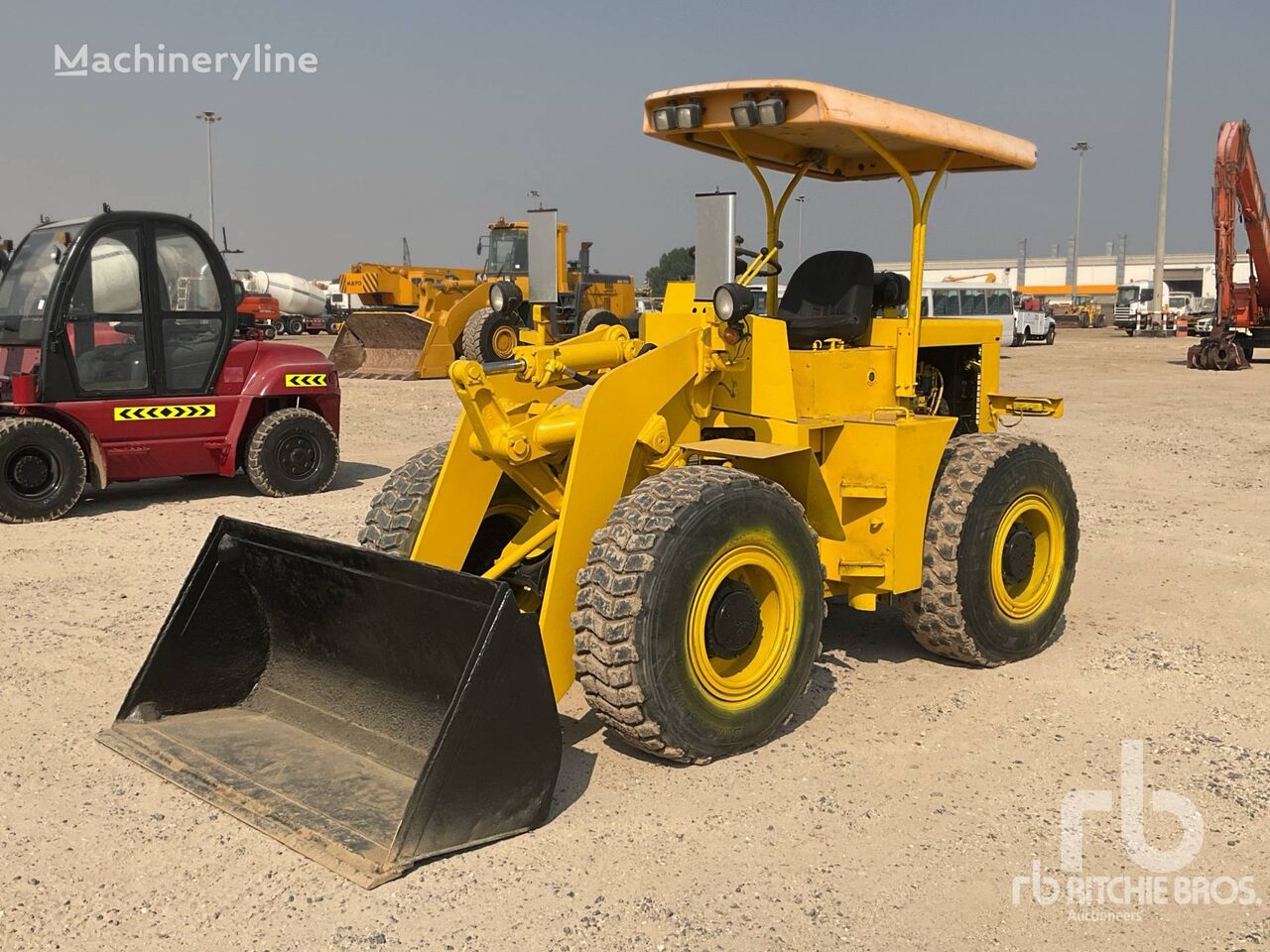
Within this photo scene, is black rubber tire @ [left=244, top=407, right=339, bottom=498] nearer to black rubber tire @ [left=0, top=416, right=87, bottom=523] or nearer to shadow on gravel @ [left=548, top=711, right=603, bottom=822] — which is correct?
black rubber tire @ [left=0, top=416, right=87, bottom=523]

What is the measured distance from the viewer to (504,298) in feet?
16.5

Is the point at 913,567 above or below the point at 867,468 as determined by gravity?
below

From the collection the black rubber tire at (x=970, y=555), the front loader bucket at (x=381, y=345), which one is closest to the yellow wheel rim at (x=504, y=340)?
the black rubber tire at (x=970, y=555)

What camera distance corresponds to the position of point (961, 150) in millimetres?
5445

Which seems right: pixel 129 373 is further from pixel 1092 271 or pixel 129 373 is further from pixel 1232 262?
pixel 1092 271

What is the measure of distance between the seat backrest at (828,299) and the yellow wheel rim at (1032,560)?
116 centimetres

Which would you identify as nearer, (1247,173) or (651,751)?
(651,751)

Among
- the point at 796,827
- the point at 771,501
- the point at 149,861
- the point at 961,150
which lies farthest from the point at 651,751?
A: the point at 961,150

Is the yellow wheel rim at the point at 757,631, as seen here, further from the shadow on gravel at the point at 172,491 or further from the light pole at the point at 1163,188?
the light pole at the point at 1163,188

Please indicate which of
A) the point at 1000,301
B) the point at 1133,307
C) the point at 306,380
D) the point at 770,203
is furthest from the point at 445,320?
the point at 1133,307

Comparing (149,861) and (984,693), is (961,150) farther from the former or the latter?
(149,861)

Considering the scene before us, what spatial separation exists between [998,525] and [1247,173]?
73.5 ft

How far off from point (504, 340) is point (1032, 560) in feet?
8.99

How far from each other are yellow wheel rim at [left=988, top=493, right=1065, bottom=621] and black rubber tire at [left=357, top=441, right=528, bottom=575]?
2.25 metres
